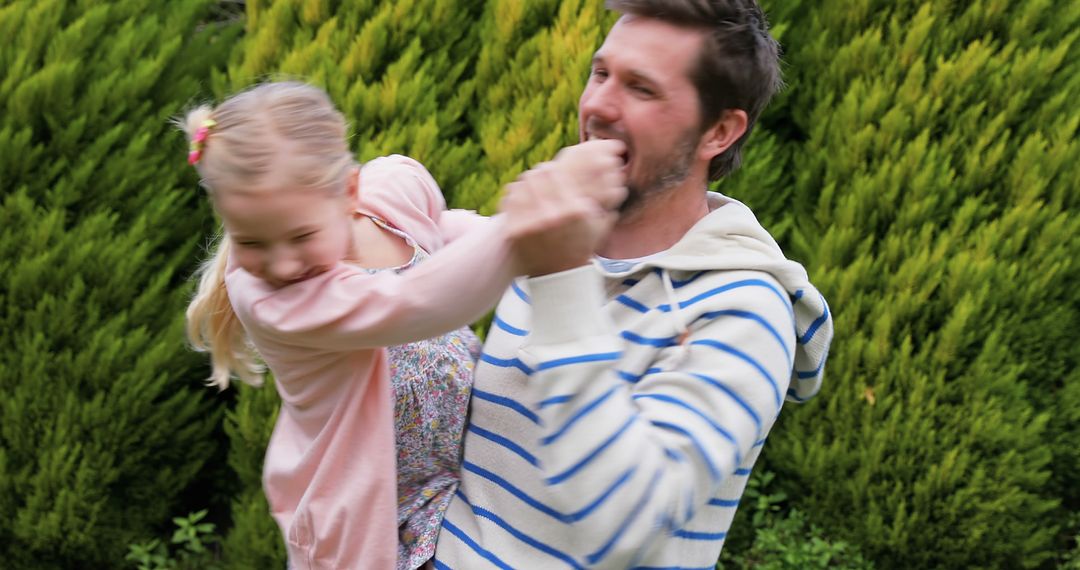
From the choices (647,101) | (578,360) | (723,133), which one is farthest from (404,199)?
(578,360)

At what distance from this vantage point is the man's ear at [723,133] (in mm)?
2176

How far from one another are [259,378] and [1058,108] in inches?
119

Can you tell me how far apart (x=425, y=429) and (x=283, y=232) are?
1.51 feet

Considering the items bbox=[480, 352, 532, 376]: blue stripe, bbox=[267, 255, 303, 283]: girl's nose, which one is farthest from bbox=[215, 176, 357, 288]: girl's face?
bbox=[480, 352, 532, 376]: blue stripe

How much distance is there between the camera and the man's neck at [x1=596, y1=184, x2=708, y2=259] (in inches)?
85.6

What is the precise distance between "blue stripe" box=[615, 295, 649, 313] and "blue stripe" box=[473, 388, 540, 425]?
24 cm

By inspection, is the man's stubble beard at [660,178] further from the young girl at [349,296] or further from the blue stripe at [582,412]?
the blue stripe at [582,412]

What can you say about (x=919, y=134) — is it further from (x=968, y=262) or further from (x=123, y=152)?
(x=123, y=152)

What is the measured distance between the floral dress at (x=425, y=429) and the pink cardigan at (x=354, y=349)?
0.09m

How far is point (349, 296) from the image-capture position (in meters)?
1.86

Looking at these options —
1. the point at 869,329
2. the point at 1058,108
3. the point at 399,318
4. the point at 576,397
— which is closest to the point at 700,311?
the point at 576,397

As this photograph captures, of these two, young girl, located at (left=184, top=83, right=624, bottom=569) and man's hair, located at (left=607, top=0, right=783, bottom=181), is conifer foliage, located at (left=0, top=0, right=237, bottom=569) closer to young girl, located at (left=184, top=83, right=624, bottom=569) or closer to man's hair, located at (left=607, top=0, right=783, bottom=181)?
young girl, located at (left=184, top=83, right=624, bottom=569)

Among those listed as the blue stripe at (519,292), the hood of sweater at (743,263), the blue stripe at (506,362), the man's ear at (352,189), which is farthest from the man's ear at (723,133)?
the man's ear at (352,189)

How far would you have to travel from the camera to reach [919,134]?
421 cm
